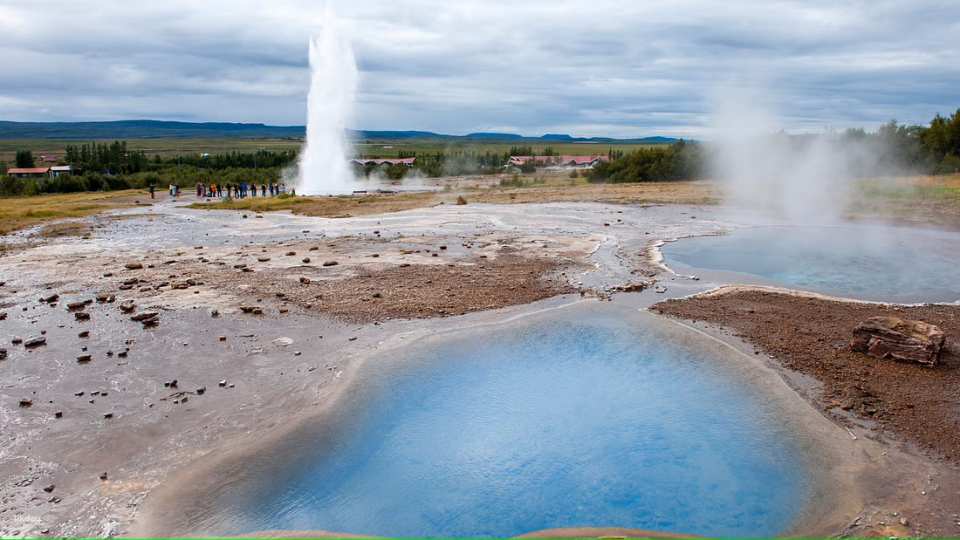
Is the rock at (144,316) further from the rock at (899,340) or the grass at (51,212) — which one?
the grass at (51,212)

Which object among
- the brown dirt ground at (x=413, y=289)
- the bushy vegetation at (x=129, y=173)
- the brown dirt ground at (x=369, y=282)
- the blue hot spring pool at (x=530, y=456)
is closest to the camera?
the blue hot spring pool at (x=530, y=456)

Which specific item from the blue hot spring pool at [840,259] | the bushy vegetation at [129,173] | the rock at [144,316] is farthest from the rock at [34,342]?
the bushy vegetation at [129,173]

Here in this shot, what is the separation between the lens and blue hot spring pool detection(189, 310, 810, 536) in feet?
16.8

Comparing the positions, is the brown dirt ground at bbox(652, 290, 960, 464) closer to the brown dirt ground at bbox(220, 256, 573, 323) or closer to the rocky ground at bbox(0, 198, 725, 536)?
the rocky ground at bbox(0, 198, 725, 536)

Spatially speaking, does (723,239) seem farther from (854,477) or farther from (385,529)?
(385,529)

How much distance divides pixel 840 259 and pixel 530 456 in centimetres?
1158

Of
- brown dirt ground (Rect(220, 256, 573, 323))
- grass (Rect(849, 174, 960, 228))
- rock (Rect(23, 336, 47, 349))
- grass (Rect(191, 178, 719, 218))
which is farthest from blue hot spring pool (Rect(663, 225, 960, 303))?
rock (Rect(23, 336, 47, 349))

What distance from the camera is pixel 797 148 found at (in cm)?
3356

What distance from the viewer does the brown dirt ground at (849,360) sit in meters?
6.47

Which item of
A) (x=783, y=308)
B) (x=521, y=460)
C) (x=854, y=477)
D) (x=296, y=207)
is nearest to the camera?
(x=854, y=477)

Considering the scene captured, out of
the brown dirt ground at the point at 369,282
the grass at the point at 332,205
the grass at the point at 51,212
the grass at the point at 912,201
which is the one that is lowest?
the grass at the point at 51,212

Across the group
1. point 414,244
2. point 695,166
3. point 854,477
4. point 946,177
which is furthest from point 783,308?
point 695,166

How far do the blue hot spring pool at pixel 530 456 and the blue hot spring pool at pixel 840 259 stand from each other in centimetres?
523

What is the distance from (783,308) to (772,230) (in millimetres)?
9894
